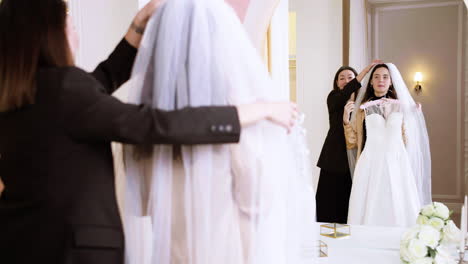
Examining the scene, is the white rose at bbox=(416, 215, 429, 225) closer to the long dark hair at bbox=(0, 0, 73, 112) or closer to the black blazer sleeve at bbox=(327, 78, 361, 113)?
the black blazer sleeve at bbox=(327, 78, 361, 113)

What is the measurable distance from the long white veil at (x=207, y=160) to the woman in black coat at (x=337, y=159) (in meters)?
0.86

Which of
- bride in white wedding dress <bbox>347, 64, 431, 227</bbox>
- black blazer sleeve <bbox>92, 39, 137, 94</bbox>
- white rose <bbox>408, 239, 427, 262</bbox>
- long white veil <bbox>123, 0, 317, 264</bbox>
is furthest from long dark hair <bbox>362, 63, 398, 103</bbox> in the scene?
black blazer sleeve <bbox>92, 39, 137, 94</bbox>

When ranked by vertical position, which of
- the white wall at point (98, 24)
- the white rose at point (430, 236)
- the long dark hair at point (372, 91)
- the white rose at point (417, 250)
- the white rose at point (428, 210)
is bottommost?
the white rose at point (417, 250)

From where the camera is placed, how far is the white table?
1.62 metres

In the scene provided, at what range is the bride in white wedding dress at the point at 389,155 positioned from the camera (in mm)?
1605

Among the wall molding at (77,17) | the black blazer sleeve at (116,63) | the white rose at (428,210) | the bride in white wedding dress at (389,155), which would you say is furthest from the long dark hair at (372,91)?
the wall molding at (77,17)

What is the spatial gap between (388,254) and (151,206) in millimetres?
1117

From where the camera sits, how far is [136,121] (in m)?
0.77

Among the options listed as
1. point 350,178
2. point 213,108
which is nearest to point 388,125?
point 350,178

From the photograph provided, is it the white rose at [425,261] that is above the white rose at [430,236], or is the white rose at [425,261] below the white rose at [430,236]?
below

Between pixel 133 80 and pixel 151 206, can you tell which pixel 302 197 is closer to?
pixel 151 206

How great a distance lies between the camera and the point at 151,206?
0.89 meters

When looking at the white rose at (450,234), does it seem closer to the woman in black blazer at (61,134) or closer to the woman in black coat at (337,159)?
the woman in black coat at (337,159)

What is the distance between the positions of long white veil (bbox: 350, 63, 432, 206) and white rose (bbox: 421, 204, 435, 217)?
0.10 feet
